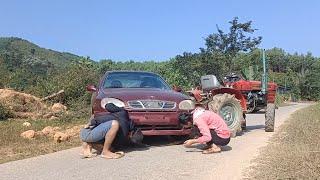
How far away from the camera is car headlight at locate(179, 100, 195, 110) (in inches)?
411

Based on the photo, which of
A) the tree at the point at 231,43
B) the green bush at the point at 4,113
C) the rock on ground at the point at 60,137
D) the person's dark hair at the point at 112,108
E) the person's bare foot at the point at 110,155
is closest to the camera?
the person's bare foot at the point at 110,155

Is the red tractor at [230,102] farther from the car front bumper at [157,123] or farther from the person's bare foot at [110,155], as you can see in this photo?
the person's bare foot at [110,155]

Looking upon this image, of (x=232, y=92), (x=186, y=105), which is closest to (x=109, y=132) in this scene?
(x=186, y=105)

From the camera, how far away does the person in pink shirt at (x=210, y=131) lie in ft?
30.7

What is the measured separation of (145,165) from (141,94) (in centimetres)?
233

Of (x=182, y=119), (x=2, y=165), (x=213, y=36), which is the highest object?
(x=213, y=36)

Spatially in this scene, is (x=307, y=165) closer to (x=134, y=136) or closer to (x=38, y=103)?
(x=134, y=136)

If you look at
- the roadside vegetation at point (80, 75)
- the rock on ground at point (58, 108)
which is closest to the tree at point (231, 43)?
the roadside vegetation at point (80, 75)

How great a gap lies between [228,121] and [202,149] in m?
2.81

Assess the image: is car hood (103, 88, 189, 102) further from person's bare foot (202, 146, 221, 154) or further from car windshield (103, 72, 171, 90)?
person's bare foot (202, 146, 221, 154)

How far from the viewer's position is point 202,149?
387 inches

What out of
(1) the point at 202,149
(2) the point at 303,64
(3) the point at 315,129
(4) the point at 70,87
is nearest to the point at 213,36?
(4) the point at 70,87

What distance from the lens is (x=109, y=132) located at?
29.9ft

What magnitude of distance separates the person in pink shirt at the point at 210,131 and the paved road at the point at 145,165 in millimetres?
199
